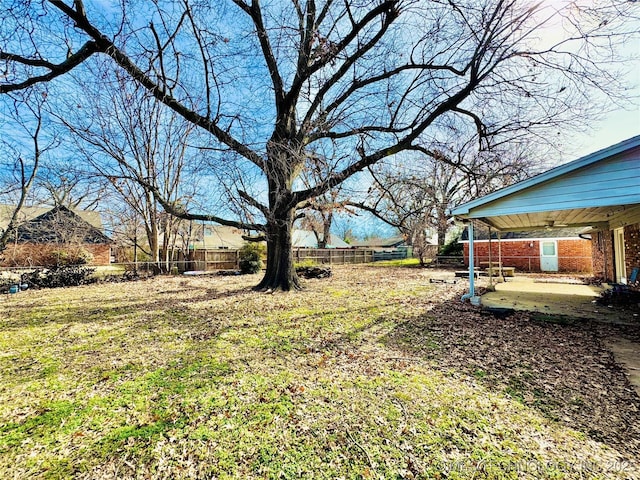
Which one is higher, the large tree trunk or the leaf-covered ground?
the large tree trunk

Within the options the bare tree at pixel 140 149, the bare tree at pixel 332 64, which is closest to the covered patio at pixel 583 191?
the bare tree at pixel 332 64

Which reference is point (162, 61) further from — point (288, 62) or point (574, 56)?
point (574, 56)

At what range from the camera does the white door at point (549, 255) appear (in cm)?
1679

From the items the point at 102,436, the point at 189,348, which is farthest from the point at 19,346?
the point at 102,436

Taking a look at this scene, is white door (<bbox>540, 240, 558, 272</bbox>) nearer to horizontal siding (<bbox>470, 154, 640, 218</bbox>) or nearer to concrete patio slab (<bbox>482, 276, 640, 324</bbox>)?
concrete patio slab (<bbox>482, 276, 640, 324</bbox>)

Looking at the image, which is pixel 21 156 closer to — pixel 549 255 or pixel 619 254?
pixel 619 254

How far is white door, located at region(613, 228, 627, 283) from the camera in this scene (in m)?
9.09

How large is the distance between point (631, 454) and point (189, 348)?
486 centimetres

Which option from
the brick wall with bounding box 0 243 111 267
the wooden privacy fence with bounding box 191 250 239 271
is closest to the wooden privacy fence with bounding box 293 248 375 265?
the wooden privacy fence with bounding box 191 250 239 271

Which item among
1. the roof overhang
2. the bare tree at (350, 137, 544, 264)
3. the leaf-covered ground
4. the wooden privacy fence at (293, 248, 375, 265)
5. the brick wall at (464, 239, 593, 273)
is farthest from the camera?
the wooden privacy fence at (293, 248, 375, 265)

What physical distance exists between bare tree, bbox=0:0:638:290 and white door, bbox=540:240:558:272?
12102 mm

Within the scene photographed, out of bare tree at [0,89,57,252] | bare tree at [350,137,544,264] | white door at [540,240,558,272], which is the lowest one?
white door at [540,240,558,272]

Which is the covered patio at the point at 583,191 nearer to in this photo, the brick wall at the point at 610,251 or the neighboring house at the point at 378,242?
the brick wall at the point at 610,251

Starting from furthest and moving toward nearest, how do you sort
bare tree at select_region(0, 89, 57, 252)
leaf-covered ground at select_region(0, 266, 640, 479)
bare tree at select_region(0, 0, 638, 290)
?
bare tree at select_region(0, 89, 57, 252)
bare tree at select_region(0, 0, 638, 290)
leaf-covered ground at select_region(0, 266, 640, 479)
